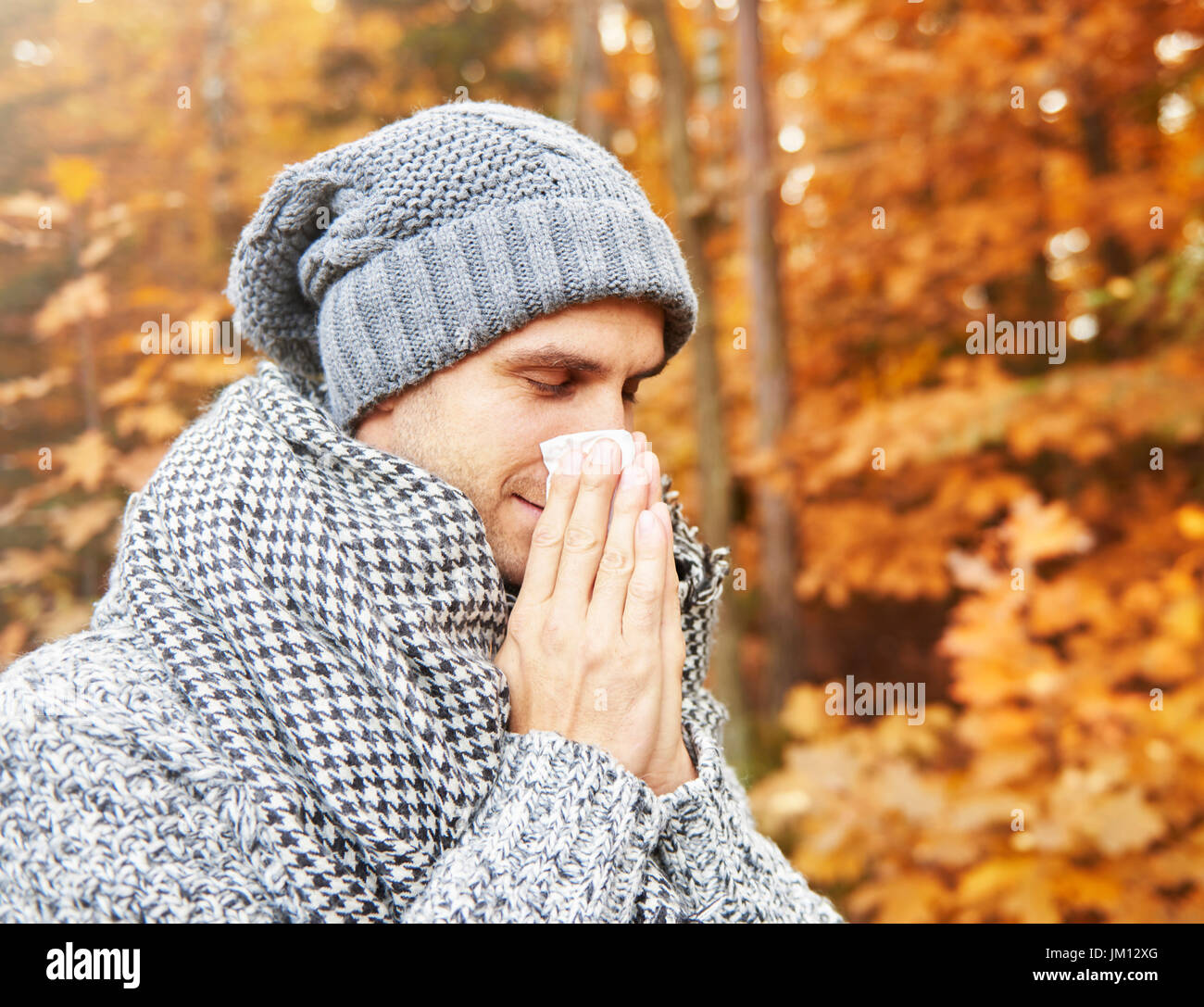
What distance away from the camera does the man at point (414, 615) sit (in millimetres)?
1339

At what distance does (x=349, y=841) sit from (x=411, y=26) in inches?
414

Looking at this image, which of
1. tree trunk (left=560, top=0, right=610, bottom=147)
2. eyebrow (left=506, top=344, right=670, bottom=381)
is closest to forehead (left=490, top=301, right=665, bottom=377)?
eyebrow (left=506, top=344, right=670, bottom=381)

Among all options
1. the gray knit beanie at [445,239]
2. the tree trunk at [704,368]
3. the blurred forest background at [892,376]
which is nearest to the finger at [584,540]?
the gray knit beanie at [445,239]

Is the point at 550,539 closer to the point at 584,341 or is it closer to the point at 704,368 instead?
the point at 584,341

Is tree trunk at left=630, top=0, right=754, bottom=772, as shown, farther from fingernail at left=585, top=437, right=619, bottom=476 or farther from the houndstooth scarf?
the houndstooth scarf

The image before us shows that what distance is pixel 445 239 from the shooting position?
72.1 inches

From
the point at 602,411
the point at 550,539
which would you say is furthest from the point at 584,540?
the point at 602,411

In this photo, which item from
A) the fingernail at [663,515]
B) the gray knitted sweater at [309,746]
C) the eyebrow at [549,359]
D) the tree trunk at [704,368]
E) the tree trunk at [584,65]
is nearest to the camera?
the gray knitted sweater at [309,746]

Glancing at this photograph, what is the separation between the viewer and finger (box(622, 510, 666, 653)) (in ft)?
5.37

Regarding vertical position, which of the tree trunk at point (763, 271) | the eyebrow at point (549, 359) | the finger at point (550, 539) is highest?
the tree trunk at point (763, 271)

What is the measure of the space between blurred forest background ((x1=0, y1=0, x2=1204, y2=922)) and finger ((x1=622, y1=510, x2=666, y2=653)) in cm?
133

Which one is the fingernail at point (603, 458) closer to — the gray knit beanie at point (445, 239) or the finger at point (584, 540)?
the finger at point (584, 540)

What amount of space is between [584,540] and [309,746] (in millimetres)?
568
